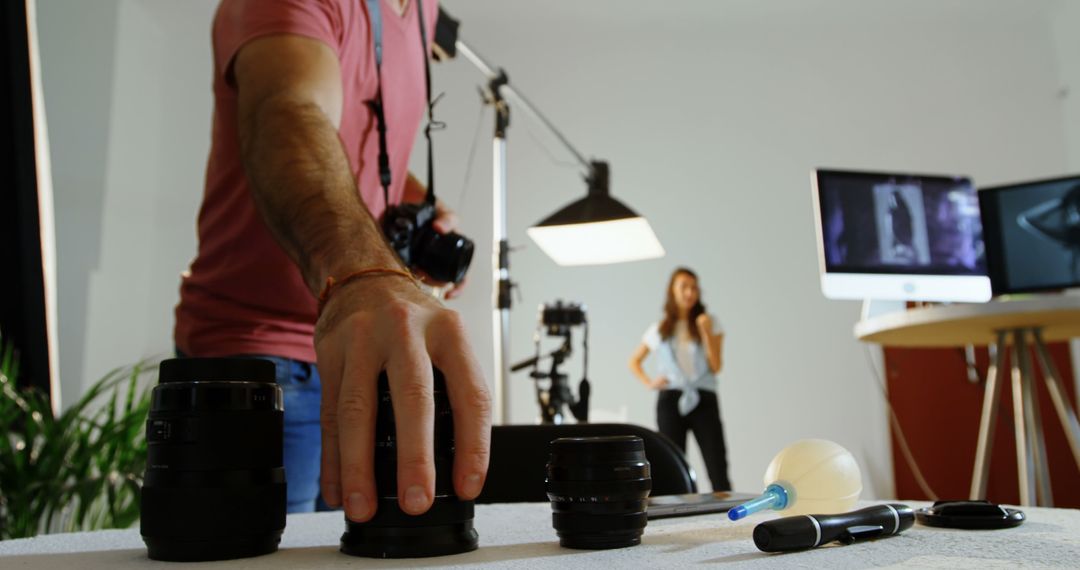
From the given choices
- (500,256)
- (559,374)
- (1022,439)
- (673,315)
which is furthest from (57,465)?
(673,315)

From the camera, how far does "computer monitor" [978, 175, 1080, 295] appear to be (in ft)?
7.09

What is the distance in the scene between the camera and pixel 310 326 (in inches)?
38.9

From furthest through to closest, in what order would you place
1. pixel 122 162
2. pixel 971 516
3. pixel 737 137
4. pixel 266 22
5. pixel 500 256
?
pixel 737 137, pixel 122 162, pixel 500 256, pixel 266 22, pixel 971 516

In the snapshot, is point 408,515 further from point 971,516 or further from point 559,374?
point 559,374

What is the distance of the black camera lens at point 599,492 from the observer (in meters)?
0.42

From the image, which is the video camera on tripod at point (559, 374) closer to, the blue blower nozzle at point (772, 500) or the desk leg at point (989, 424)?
the desk leg at point (989, 424)

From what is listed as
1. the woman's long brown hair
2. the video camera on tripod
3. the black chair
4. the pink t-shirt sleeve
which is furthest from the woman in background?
the pink t-shirt sleeve

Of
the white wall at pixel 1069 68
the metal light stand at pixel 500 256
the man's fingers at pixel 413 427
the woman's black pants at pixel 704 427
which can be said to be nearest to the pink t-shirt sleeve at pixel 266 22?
the man's fingers at pixel 413 427

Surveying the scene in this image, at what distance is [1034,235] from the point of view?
2197mm

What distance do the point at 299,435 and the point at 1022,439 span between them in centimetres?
171

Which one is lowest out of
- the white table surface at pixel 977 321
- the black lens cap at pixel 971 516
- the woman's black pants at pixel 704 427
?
the woman's black pants at pixel 704 427

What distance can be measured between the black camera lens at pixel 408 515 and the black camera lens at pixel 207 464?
0.18ft

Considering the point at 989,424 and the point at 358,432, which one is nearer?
the point at 358,432

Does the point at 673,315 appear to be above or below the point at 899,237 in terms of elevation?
below
